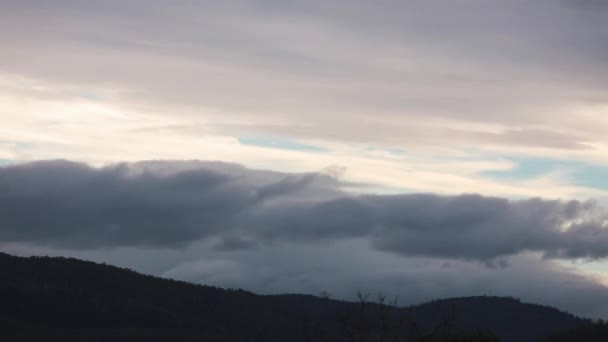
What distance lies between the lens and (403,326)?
140 meters

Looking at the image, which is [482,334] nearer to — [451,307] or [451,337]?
[451,337]

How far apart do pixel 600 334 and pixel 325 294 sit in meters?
82.2

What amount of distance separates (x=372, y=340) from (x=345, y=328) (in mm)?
5471

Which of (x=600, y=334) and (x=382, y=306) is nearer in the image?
(x=382, y=306)

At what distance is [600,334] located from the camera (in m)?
196

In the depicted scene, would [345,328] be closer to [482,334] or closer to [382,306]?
[382,306]

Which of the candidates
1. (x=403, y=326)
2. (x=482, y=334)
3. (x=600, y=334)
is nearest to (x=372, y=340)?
(x=403, y=326)

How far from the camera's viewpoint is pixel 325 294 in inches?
5423

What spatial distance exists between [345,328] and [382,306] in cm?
606

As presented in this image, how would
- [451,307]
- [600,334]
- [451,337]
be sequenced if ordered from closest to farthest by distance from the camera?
[451,307]
[451,337]
[600,334]

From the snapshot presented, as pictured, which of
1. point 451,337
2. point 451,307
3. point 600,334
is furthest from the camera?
point 600,334

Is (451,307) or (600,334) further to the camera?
(600,334)

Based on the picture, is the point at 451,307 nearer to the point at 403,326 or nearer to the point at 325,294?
the point at 403,326

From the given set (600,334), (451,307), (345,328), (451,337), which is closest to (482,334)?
(451,337)
